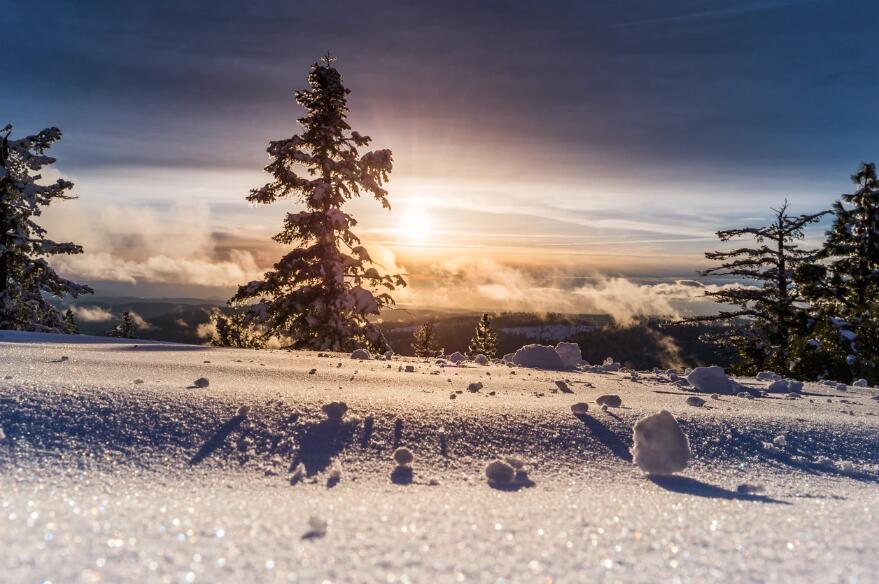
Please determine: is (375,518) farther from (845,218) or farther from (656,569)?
(845,218)

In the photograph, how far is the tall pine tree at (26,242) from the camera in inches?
625

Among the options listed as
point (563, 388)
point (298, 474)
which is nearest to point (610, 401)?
point (563, 388)

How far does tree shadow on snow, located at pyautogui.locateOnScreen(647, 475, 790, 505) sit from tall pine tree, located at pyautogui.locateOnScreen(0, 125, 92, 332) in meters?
18.0

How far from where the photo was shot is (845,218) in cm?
2289

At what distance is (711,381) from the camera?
4.97m

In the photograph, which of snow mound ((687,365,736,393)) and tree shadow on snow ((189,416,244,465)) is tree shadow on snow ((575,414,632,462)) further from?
snow mound ((687,365,736,393))

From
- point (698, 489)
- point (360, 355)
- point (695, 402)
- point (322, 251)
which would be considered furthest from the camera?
point (322, 251)

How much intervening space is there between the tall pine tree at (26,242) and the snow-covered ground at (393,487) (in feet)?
50.7

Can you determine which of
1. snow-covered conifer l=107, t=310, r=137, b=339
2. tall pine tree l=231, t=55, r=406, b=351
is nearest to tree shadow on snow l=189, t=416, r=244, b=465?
tall pine tree l=231, t=55, r=406, b=351

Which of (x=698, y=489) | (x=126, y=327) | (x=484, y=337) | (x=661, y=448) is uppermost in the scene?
(x=661, y=448)

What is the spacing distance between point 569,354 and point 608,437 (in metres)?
3.80

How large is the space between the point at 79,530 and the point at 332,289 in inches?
499

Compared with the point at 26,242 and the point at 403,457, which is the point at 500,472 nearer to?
the point at 403,457

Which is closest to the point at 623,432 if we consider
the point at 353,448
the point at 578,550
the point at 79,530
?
the point at 353,448
